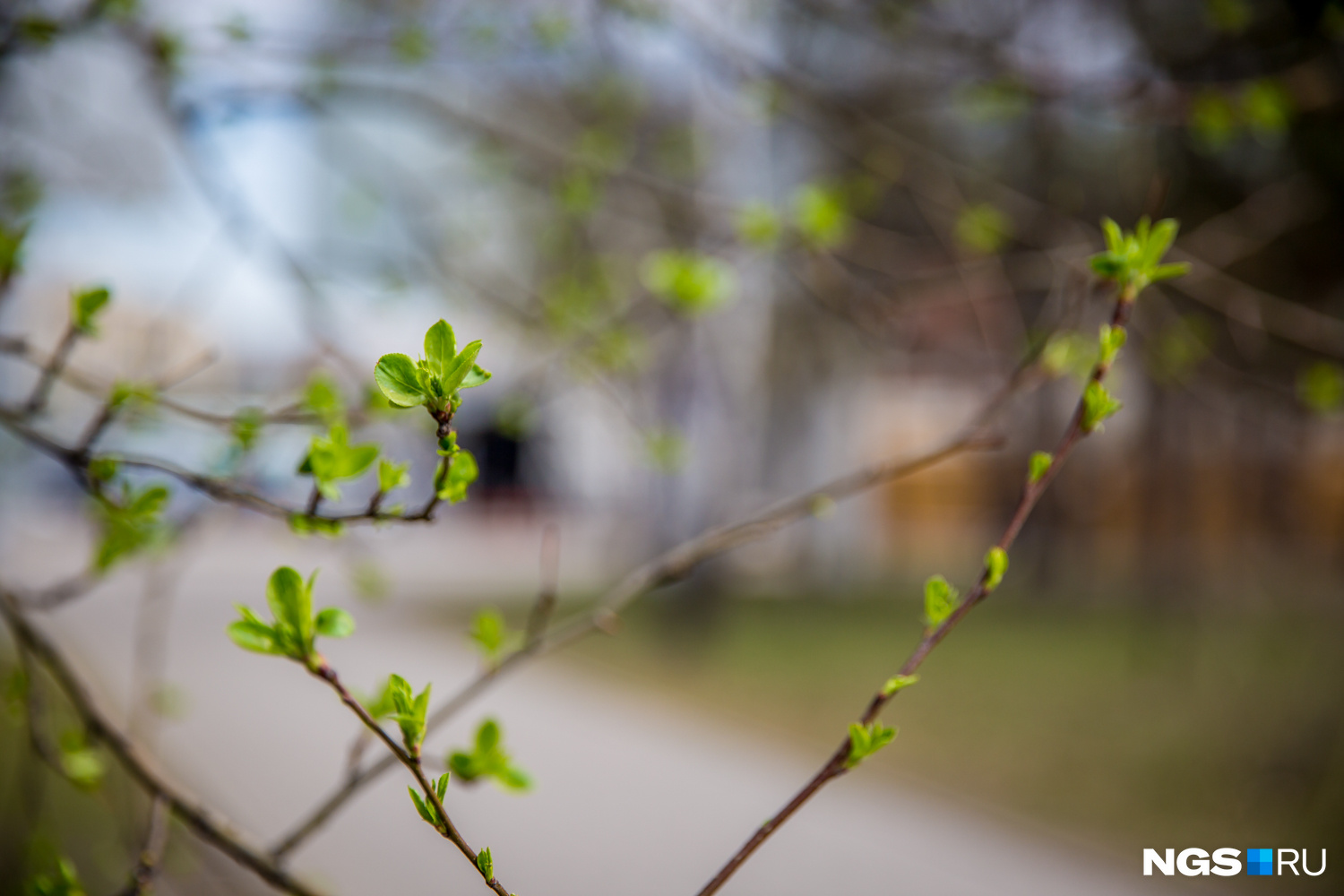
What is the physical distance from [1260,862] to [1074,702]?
3.20 meters

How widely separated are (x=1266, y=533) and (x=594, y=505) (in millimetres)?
13382

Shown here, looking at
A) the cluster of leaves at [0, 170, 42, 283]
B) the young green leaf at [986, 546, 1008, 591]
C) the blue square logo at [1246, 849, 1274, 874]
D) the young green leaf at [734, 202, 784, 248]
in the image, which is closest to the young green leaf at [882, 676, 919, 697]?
the young green leaf at [986, 546, 1008, 591]

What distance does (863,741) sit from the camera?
2.69 feet

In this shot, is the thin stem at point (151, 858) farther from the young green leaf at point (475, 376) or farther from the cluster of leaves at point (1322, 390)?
the cluster of leaves at point (1322, 390)

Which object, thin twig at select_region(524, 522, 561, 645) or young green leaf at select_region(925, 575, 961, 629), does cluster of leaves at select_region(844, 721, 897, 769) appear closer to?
young green leaf at select_region(925, 575, 961, 629)

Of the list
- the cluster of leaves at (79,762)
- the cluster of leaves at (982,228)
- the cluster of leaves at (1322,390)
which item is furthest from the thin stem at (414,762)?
the cluster of leaves at (1322,390)

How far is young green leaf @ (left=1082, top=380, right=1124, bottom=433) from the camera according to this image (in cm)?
89

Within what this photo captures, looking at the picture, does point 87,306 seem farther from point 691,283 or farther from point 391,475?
point 691,283

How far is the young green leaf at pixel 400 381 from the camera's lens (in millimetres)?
710

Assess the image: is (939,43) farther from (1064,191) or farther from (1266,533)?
(1266,533)

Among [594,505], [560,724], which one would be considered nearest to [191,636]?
[560,724]

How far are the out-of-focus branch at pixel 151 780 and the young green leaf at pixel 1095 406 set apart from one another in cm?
95

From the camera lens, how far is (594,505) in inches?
849

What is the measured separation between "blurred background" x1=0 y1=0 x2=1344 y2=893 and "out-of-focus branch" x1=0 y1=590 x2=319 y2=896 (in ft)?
0.24
